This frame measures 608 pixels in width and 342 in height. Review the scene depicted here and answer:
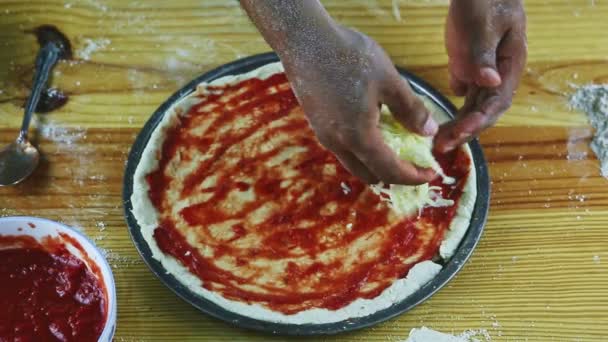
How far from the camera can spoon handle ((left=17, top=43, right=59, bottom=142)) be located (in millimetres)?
2375

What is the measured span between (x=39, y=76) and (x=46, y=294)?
0.98 m

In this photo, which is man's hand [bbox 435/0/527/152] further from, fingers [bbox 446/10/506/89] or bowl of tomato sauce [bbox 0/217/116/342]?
bowl of tomato sauce [bbox 0/217/116/342]

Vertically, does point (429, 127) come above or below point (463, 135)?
above

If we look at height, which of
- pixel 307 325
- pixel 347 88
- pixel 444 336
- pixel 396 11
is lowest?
pixel 444 336

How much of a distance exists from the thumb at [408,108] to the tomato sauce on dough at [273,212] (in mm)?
409

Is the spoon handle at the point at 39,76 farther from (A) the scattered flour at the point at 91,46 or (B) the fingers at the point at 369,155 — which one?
(B) the fingers at the point at 369,155

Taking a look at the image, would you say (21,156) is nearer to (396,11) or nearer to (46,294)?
(46,294)

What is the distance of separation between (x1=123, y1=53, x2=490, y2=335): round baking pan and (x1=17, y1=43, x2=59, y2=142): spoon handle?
1.33 ft

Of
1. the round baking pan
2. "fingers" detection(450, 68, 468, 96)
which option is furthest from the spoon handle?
"fingers" detection(450, 68, 468, 96)

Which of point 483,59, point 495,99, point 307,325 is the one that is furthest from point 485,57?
point 307,325

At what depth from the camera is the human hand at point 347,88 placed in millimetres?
1661

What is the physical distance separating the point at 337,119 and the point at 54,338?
89 cm

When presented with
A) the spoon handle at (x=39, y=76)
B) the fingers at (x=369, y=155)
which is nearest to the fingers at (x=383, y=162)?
the fingers at (x=369, y=155)

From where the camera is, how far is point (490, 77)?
1.97 m
